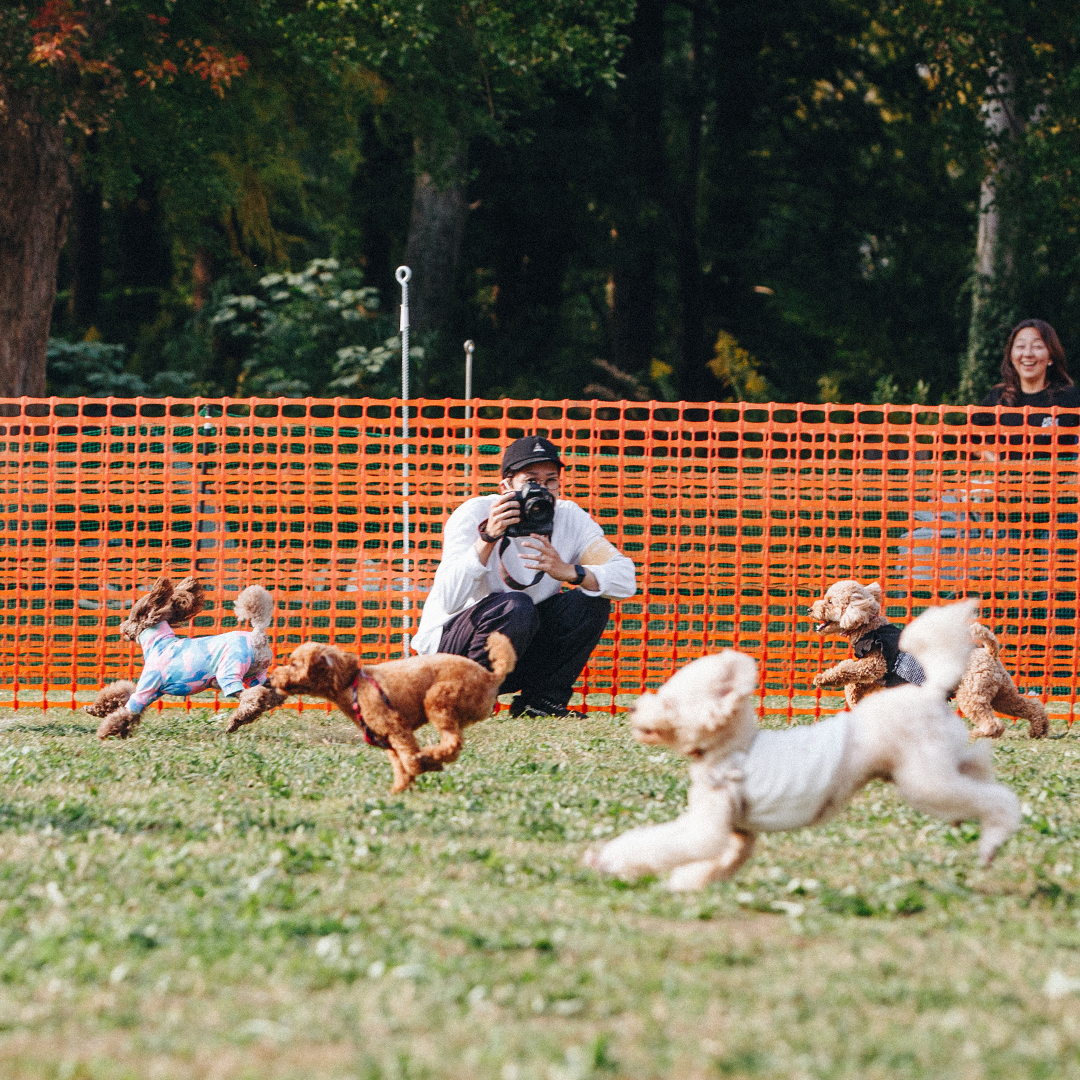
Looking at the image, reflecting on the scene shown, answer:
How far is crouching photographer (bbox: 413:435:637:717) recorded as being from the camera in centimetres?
662

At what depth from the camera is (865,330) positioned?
22.3 meters

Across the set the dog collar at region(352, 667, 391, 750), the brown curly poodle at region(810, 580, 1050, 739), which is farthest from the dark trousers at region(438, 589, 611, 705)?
the dog collar at region(352, 667, 391, 750)

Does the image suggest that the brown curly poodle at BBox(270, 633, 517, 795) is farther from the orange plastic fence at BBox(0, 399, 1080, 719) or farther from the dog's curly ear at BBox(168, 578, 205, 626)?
the orange plastic fence at BBox(0, 399, 1080, 719)

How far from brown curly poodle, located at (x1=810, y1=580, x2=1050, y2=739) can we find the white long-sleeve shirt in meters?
1.09

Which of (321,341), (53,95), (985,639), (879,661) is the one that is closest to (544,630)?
(879,661)

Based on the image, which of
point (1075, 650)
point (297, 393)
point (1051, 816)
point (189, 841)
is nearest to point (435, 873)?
point (189, 841)

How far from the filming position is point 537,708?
25.3 feet

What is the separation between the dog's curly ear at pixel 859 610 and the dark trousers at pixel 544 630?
1280mm

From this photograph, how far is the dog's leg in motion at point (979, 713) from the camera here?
279 inches

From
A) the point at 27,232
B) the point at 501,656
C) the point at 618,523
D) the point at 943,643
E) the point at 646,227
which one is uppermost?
the point at 646,227

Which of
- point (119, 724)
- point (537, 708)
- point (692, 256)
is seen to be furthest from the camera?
point (692, 256)

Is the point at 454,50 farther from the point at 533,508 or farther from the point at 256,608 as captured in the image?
the point at 533,508

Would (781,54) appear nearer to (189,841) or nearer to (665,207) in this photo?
(665,207)

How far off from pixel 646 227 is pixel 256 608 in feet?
52.2
